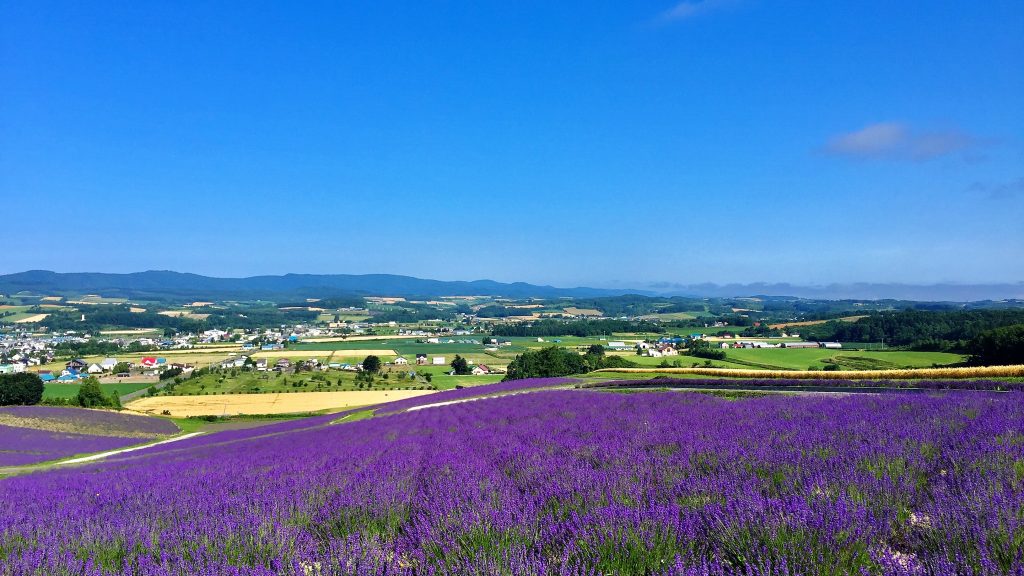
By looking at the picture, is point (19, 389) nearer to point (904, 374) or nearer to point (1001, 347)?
point (904, 374)

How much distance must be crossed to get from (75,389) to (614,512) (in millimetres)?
84018

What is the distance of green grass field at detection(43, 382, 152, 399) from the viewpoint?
59.8m

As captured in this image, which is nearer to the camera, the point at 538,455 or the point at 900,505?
the point at 900,505

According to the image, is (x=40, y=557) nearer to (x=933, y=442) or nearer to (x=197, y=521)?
(x=197, y=521)

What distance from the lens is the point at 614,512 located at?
326 cm

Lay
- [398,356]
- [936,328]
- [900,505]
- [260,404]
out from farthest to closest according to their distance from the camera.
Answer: [398,356] → [936,328] → [260,404] → [900,505]

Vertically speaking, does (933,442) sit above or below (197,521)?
above

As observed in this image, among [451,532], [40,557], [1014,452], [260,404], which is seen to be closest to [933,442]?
[1014,452]

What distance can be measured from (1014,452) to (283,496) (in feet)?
21.0

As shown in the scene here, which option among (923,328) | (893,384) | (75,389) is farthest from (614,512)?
(923,328)

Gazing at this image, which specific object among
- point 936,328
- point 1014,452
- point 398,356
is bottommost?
point 398,356

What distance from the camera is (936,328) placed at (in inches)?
3140

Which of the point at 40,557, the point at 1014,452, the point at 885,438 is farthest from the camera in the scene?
the point at 885,438

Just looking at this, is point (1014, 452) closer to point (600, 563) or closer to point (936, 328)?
point (600, 563)
